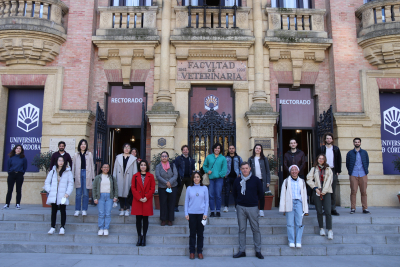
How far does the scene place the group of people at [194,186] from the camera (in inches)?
239

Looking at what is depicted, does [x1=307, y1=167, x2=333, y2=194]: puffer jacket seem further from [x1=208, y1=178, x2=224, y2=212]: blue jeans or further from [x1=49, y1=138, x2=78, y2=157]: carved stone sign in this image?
[x1=49, y1=138, x2=78, y2=157]: carved stone sign

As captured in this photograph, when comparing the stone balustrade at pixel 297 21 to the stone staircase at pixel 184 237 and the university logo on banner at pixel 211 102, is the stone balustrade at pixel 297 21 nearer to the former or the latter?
the university logo on banner at pixel 211 102

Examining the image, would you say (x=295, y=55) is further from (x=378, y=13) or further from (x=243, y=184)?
(x=243, y=184)

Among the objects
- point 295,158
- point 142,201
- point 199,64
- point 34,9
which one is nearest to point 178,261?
point 142,201

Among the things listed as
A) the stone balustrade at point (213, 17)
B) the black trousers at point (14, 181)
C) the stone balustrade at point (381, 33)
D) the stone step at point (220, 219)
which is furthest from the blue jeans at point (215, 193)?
the stone balustrade at point (381, 33)

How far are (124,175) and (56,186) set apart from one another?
1650mm

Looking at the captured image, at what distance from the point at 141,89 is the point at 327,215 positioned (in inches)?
309

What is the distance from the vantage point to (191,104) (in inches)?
444

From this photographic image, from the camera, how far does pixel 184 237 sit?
668 centimetres

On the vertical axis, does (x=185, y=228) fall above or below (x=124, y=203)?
below

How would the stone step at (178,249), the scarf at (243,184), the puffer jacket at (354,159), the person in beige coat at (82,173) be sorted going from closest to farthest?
the scarf at (243,184) < the stone step at (178,249) < the person in beige coat at (82,173) < the puffer jacket at (354,159)

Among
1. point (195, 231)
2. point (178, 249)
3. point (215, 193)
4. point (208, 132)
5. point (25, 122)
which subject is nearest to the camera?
point (195, 231)

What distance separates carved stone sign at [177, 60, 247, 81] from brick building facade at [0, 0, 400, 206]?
4 cm

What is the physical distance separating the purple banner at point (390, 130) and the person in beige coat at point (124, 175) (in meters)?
8.96
